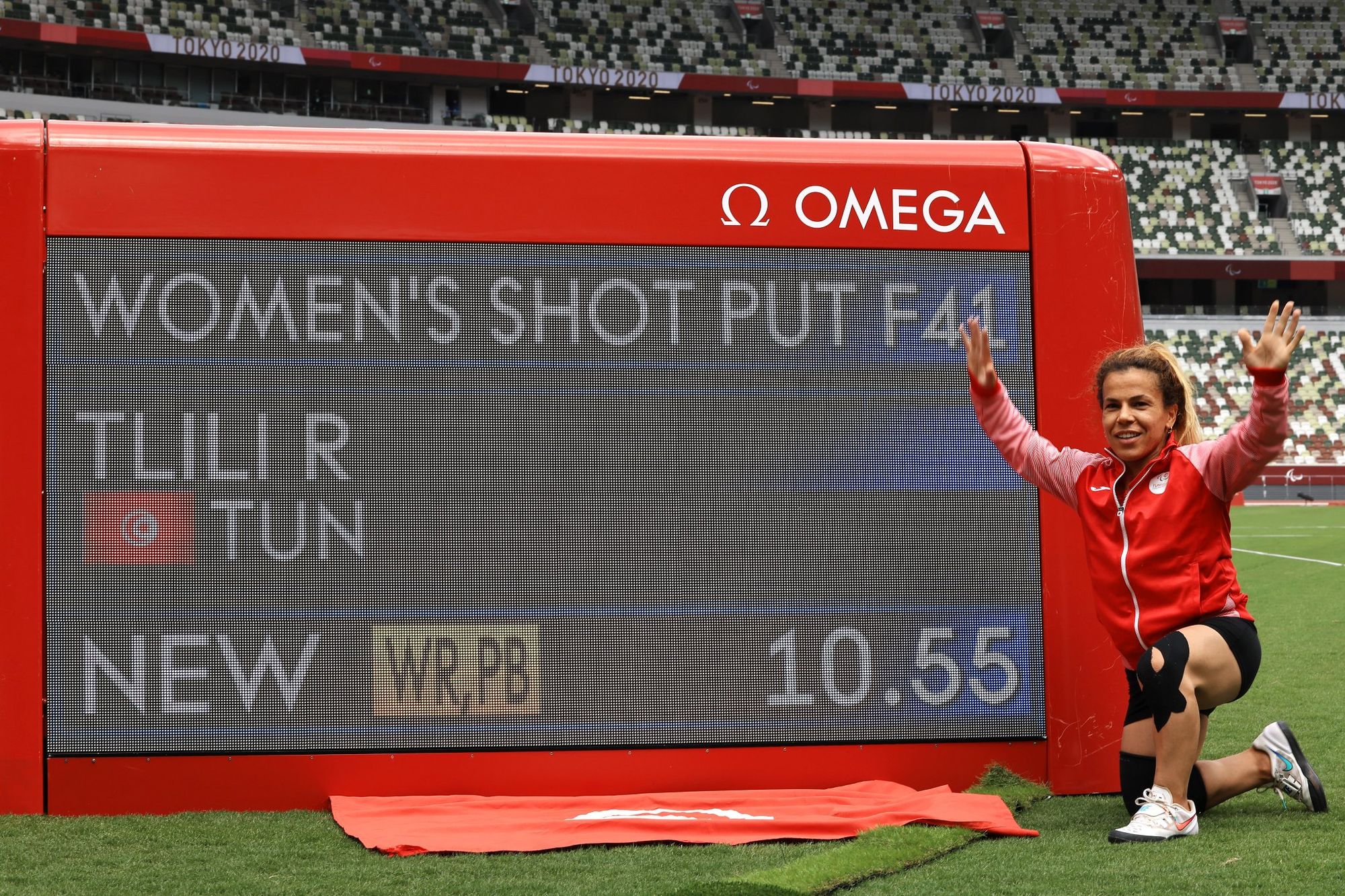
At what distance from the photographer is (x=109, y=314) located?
3.84 m

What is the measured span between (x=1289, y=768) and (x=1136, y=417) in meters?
1.00

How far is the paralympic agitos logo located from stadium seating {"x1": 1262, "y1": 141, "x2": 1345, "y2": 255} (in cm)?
3567

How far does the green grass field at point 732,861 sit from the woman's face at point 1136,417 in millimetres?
928

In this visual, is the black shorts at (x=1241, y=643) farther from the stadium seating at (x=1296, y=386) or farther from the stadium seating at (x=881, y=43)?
the stadium seating at (x=881, y=43)

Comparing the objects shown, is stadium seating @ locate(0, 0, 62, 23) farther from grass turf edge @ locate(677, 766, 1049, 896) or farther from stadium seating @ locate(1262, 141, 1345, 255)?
grass turf edge @ locate(677, 766, 1049, 896)

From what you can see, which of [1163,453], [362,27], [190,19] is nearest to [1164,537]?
[1163,453]

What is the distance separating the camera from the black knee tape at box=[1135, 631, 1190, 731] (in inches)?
137

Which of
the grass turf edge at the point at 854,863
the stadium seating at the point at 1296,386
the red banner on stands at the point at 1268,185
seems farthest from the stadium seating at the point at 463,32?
the grass turf edge at the point at 854,863

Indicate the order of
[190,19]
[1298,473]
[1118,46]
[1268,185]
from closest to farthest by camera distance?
[1298,473] → [190,19] → [1268,185] → [1118,46]

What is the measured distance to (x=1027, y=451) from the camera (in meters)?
3.78

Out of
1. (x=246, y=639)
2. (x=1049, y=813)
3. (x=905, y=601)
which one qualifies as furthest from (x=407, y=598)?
(x=1049, y=813)

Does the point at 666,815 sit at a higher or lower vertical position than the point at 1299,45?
lower

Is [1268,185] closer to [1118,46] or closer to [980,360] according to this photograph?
[1118,46]

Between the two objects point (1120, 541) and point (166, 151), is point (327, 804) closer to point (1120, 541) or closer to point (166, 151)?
point (166, 151)
